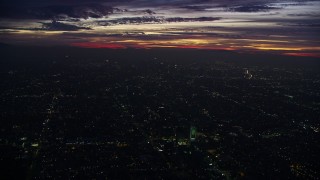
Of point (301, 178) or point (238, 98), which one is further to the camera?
point (238, 98)

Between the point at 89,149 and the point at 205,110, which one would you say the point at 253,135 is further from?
the point at 89,149

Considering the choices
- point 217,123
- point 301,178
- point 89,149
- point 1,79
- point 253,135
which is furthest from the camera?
point 1,79

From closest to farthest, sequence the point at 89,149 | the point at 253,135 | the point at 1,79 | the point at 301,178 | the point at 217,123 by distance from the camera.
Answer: the point at 301,178 < the point at 89,149 < the point at 253,135 < the point at 217,123 < the point at 1,79

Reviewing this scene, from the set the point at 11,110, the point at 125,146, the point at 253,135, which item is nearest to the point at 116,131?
the point at 125,146

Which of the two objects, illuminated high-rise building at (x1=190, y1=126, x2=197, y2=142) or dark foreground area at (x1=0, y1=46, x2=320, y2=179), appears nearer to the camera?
dark foreground area at (x1=0, y1=46, x2=320, y2=179)

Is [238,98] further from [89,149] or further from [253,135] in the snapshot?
[89,149]

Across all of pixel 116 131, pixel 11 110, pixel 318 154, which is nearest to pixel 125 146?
pixel 116 131

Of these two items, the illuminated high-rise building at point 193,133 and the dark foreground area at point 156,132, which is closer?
the dark foreground area at point 156,132
